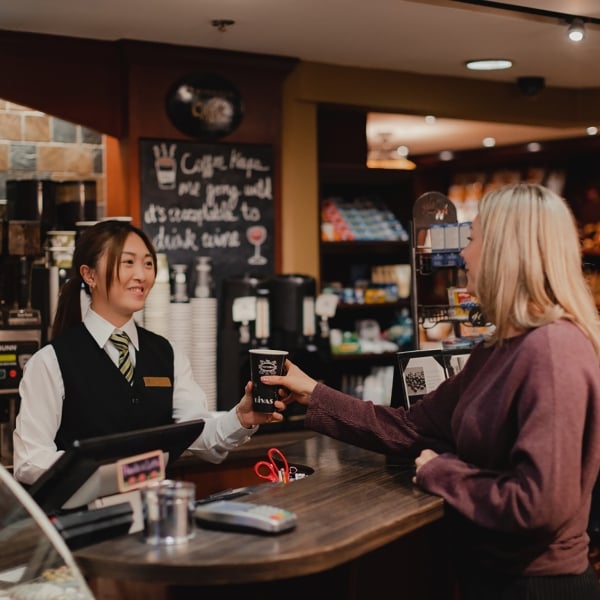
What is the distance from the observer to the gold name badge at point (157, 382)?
10.9ft

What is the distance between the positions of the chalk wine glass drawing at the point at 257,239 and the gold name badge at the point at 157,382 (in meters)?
2.50

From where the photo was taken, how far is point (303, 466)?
3.15 metres

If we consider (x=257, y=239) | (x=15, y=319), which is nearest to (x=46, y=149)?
(x=257, y=239)

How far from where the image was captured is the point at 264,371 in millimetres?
2814

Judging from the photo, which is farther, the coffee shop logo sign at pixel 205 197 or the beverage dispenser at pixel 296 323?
the coffee shop logo sign at pixel 205 197

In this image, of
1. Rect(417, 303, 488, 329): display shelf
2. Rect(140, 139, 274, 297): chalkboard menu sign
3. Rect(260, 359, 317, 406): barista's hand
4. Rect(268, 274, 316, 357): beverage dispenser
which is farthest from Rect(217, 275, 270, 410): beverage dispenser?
Rect(260, 359, 317, 406): barista's hand

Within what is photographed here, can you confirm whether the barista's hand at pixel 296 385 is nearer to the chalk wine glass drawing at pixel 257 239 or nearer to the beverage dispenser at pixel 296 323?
the beverage dispenser at pixel 296 323

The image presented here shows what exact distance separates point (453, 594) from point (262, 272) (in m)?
2.93

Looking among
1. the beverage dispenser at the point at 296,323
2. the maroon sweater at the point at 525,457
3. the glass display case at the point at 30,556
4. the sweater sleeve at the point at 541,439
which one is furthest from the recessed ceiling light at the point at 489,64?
the glass display case at the point at 30,556

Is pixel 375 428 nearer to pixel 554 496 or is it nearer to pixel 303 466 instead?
pixel 303 466

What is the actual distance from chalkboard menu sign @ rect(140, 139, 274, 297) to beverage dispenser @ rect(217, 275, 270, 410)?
1.01ft

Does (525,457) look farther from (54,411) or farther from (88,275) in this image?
(88,275)

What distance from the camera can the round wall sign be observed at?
5.56 meters

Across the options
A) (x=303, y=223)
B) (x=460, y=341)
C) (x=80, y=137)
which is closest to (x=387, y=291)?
(x=303, y=223)
